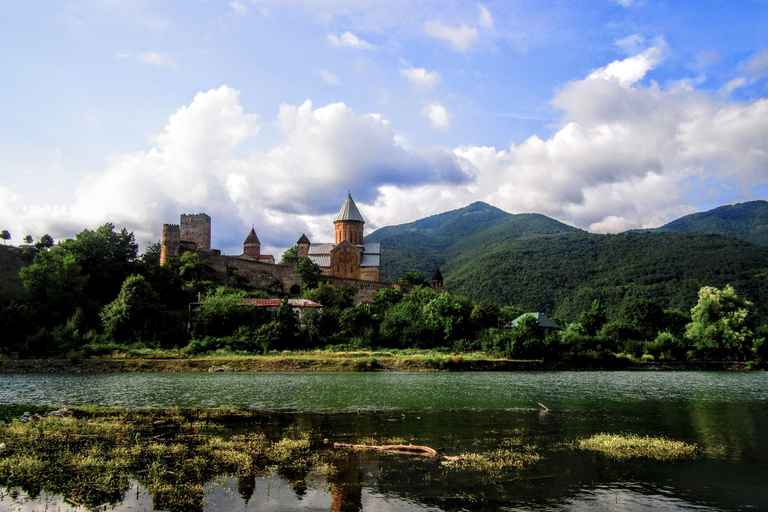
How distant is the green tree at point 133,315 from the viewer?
130 ft

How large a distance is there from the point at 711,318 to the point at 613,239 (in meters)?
74.4

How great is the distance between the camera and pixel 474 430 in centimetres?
1343

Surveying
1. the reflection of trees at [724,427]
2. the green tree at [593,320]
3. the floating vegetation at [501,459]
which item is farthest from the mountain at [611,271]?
the floating vegetation at [501,459]

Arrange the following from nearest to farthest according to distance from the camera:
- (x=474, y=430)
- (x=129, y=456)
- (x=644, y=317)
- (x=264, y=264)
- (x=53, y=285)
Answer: (x=129, y=456), (x=474, y=430), (x=53, y=285), (x=644, y=317), (x=264, y=264)

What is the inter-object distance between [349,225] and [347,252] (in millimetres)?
6434

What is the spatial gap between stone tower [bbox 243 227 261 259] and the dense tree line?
17.1 metres

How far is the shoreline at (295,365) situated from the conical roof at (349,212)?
35.7 meters

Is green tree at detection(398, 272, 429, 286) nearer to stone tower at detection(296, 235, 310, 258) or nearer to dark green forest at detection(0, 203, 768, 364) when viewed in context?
dark green forest at detection(0, 203, 768, 364)

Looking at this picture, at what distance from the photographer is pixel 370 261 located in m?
67.9

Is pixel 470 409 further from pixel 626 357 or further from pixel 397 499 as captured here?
pixel 626 357

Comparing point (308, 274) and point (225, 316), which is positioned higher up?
point (308, 274)

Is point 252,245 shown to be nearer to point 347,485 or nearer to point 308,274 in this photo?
point 308,274

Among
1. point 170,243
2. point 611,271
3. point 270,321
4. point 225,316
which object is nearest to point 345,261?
point 170,243

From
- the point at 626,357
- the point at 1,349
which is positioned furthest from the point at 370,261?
the point at 1,349
